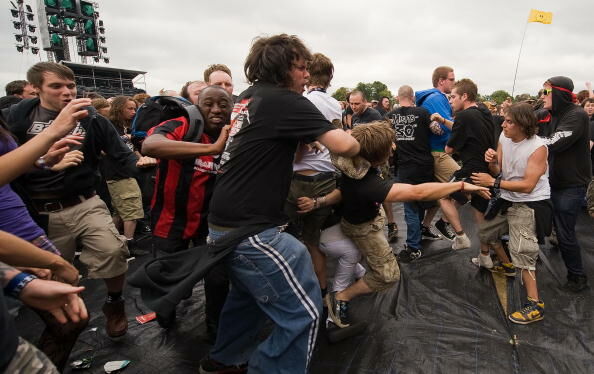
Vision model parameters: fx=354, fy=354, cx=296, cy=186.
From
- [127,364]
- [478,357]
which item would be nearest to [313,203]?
[478,357]

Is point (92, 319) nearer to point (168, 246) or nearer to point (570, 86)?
point (168, 246)

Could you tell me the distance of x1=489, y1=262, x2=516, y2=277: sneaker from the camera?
11.3 feet

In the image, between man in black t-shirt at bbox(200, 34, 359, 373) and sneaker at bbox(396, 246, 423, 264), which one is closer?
man in black t-shirt at bbox(200, 34, 359, 373)

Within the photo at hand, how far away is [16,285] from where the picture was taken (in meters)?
1.12

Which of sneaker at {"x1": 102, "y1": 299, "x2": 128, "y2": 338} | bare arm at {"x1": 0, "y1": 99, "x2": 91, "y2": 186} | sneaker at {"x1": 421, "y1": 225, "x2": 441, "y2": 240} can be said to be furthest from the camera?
sneaker at {"x1": 421, "y1": 225, "x2": 441, "y2": 240}

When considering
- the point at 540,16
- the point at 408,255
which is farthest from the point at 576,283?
the point at 540,16

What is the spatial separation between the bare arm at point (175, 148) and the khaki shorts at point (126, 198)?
8.81 feet

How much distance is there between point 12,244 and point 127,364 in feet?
5.01

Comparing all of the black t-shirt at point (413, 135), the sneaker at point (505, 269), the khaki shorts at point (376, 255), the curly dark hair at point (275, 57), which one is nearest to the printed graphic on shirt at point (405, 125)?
the black t-shirt at point (413, 135)

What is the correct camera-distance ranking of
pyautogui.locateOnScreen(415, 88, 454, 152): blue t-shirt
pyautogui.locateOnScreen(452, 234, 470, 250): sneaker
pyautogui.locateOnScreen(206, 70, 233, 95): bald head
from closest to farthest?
pyautogui.locateOnScreen(206, 70, 233, 95): bald head
pyautogui.locateOnScreen(452, 234, 470, 250): sneaker
pyautogui.locateOnScreen(415, 88, 454, 152): blue t-shirt

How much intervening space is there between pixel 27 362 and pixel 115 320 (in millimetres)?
1791

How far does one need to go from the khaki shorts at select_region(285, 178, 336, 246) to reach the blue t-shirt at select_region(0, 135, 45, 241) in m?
1.64

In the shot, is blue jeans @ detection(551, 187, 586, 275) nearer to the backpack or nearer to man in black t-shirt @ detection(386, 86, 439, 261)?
man in black t-shirt @ detection(386, 86, 439, 261)

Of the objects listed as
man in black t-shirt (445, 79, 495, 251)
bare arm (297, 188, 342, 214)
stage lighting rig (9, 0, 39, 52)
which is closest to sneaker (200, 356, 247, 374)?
bare arm (297, 188, 342, 214)
